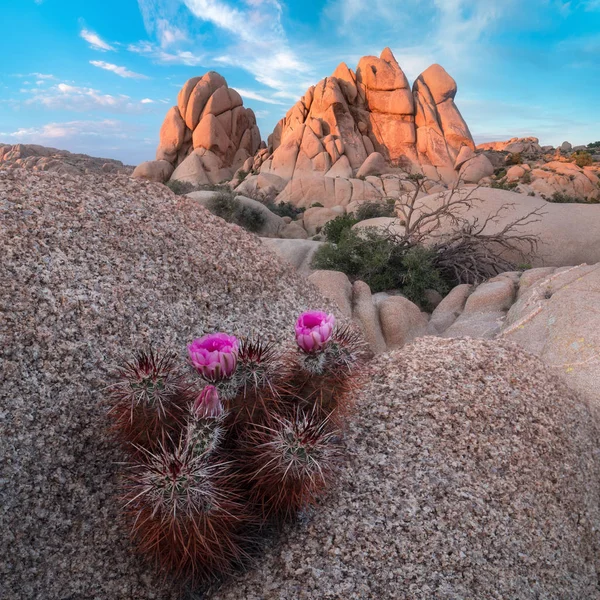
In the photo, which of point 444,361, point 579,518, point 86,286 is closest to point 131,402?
point 86,286

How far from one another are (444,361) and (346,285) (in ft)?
16.2

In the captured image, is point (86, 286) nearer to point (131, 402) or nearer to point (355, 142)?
point (131, 402)

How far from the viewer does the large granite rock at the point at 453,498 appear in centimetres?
239

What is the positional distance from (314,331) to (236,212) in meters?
19.5

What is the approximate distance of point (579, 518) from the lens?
3217mm

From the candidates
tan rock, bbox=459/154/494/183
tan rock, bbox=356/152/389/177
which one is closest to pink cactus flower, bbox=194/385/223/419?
tan rock, bbox=356/152/389/177

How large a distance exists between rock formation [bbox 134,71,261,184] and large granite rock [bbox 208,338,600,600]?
4348 centimetres

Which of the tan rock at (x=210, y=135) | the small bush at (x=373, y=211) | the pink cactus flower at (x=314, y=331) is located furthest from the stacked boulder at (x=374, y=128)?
the pink cactus flower at (x=314, y=331)

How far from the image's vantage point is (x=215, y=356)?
207 centimetres

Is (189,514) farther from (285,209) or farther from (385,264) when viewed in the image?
(285,209)

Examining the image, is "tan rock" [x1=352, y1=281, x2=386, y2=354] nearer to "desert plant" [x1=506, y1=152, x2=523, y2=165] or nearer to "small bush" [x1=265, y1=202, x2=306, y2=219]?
"small bush" [x1=265, y1=202, x2=306, y2=219]

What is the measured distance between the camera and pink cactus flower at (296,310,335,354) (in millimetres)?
2232

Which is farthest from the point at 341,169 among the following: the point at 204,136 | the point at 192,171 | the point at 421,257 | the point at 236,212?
the point at 421,257

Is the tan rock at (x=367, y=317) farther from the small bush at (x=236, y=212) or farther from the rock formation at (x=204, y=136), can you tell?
the rock formation at (x=204, y=136)
